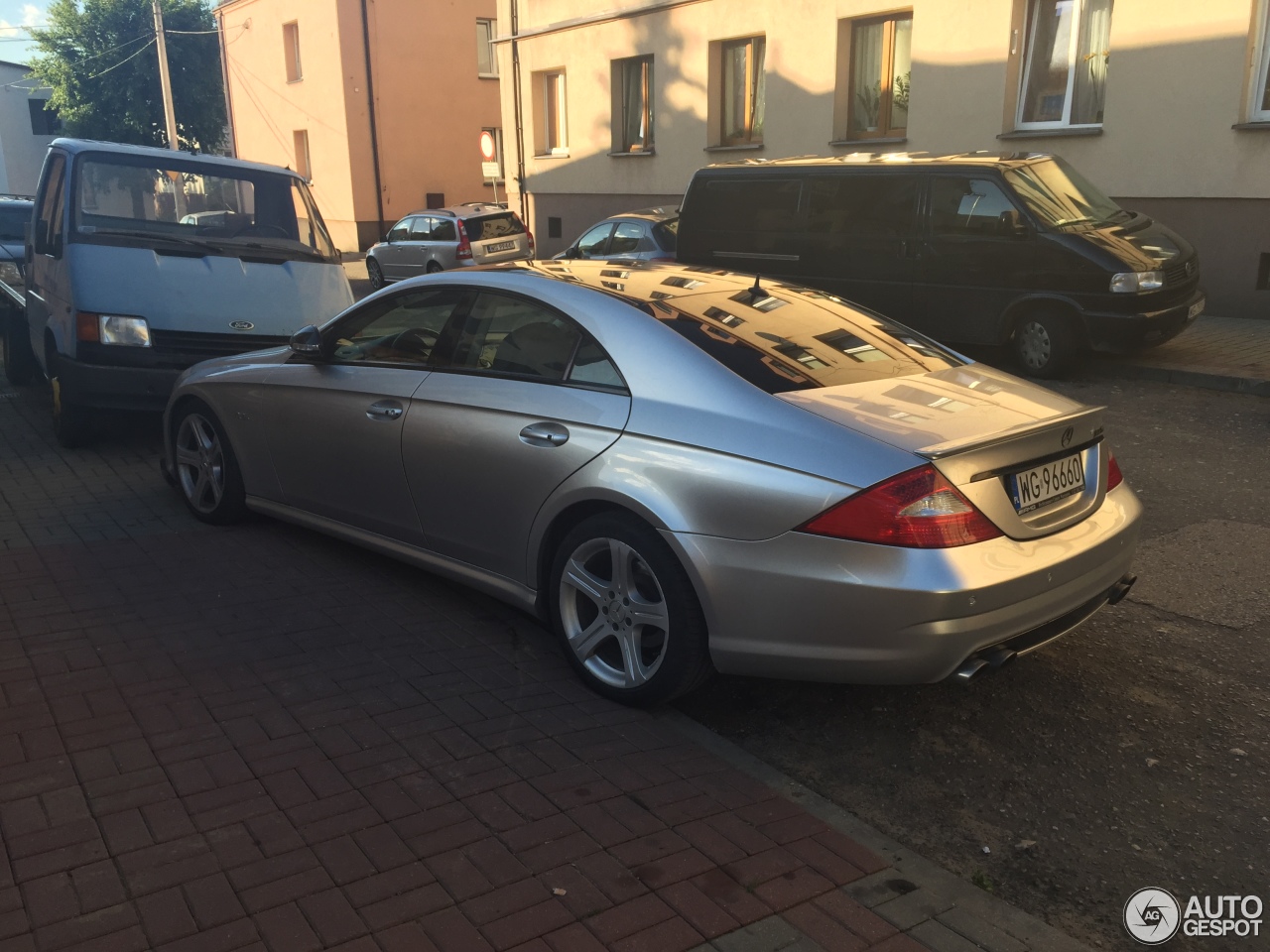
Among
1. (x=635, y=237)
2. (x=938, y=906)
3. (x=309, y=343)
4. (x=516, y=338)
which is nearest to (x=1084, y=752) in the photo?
(x=938, y=906)

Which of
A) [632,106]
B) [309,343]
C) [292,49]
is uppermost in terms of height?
[292,49]

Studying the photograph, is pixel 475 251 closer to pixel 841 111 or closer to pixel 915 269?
pixel 841 111

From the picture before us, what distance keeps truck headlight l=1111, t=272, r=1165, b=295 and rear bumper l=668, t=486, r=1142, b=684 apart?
711 centimetres

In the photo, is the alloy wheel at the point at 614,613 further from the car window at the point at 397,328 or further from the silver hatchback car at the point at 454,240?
the silver hatchback car at the point at 454,240

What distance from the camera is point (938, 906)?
290 cm

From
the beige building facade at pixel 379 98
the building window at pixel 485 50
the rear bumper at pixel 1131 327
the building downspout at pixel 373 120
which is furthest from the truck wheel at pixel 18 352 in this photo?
the building window at pixel 485 50

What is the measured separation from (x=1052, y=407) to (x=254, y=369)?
3861 mm

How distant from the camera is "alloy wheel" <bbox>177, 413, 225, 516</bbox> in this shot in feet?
19.9

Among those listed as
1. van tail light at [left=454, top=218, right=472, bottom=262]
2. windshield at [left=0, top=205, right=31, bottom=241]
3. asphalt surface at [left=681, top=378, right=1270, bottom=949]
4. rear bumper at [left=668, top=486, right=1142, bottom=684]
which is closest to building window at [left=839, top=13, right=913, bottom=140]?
van tail light at [left=454, top=218, right=472, bottom=262]

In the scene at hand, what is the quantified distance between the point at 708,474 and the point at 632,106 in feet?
64.7

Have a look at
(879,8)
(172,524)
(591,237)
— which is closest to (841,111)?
(879,8)

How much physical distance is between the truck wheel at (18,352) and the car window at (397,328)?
605 cm

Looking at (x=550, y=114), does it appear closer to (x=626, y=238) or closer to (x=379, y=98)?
(x=379, y=98)

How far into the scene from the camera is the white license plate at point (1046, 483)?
3.59 m
